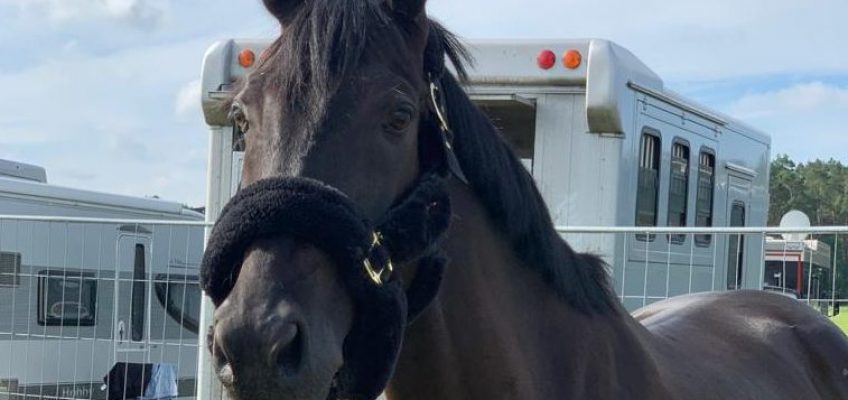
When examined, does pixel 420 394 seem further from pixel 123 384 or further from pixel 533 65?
pixel 123 384

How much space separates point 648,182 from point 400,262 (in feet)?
14.6

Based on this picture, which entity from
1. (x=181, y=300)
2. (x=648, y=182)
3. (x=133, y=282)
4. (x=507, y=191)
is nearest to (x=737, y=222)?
(x=648, y=182)

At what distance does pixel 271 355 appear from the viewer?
191cm

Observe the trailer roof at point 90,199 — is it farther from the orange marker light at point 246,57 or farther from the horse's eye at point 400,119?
the horse's eye at point 400,119

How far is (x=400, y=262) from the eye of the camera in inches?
89.4

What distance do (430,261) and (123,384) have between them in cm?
660

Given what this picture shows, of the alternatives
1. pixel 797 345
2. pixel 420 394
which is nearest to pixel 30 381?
pixel 797 345

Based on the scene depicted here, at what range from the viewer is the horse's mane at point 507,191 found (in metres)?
2.56

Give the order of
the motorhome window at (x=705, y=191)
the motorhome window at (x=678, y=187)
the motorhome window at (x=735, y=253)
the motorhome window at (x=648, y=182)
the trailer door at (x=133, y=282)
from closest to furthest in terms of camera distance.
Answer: the motorhome window at (x=648, y=182), the motorhome window at (x=678, y=187), the motorhome window at (x=705, y=191), the motorhome window at (x=735, y=253), the trailer door at (x=133, y=282)

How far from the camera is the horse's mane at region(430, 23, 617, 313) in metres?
2.56

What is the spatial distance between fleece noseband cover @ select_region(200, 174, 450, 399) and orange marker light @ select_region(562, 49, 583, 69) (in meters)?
3.68

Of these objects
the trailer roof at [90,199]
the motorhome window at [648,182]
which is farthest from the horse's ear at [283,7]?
the trailer roof at [90,199]

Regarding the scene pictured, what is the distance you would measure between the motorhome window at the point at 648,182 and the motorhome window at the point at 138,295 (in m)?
4.49

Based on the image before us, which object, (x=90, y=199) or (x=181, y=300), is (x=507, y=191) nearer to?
(x=181, y=300)
